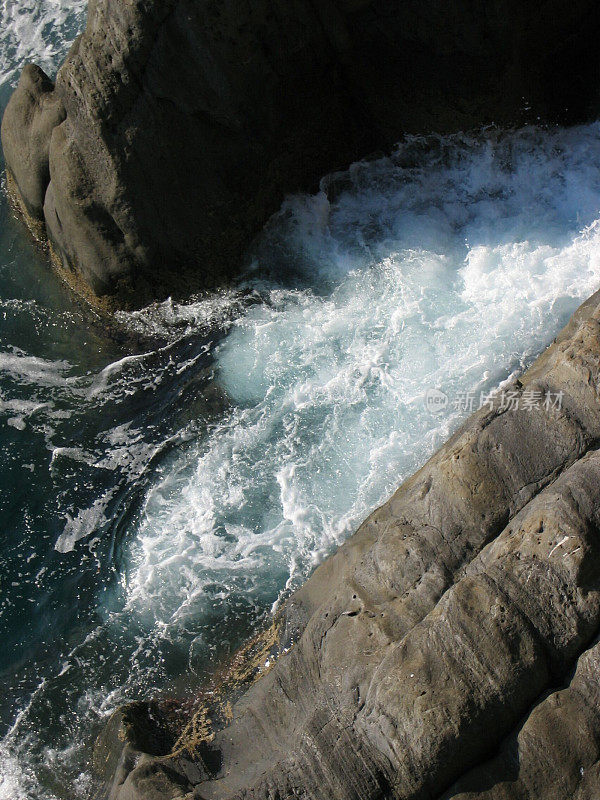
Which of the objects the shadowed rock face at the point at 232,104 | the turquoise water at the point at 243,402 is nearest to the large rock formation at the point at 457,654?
the turquoise water at the point at 243,402

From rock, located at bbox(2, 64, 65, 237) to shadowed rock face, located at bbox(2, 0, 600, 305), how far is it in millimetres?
26

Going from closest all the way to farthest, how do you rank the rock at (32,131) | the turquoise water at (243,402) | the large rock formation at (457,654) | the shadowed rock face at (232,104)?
the large rock formation at (457,654) < the turquoise water at (243,402) < the shadowed rock face at (232,104) < the rock at (32,131)

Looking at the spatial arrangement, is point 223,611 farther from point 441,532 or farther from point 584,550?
point 584,550

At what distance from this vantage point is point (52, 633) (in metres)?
7.95

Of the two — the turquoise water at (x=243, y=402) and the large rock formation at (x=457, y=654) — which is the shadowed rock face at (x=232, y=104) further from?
the large rock formation at (x=457, y=654)

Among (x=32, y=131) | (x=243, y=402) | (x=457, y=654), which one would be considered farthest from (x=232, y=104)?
(x=457, y=654)

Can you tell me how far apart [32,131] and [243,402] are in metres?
4.78

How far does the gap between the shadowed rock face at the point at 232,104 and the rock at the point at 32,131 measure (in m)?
0.03

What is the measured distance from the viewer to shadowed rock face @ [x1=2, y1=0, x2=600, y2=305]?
29.1 feet

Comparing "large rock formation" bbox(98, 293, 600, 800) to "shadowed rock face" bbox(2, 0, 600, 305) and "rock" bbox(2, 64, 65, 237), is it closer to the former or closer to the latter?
"shadowed rock face" bbox(2, 0, 600, 305)

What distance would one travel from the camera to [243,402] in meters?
9.30

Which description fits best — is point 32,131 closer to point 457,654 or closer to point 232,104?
point 232,104

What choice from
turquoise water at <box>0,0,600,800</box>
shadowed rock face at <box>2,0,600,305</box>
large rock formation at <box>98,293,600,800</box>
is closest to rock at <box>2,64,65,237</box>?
shadowed rock face at <box>2,0,600,305</box>

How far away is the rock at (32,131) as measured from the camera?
10.1 meters
